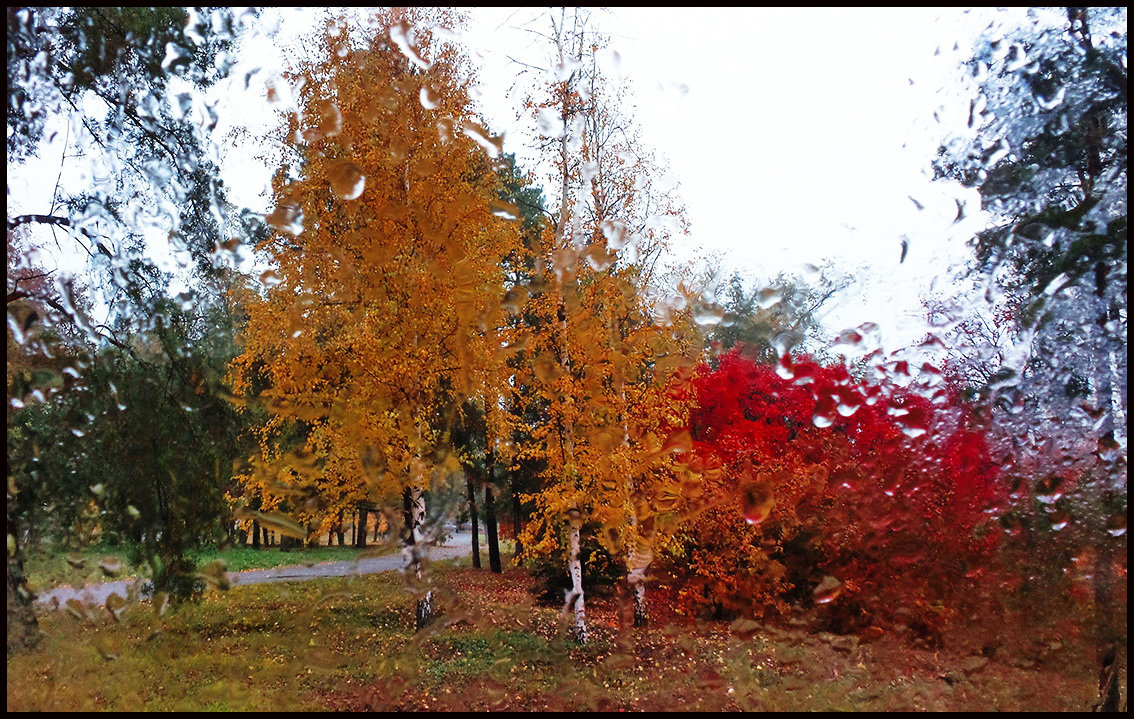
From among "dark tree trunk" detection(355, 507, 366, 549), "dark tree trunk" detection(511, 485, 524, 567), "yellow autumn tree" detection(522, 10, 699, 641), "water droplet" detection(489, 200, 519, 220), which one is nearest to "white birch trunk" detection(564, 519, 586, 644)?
"yellow autumn tree" detection(522, 10, 699, 641)

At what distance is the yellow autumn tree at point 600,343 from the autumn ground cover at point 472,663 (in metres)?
0.39

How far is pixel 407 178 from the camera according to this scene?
138 inches

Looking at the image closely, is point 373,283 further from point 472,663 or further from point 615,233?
point 472,663

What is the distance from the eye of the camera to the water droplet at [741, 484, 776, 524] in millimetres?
2922

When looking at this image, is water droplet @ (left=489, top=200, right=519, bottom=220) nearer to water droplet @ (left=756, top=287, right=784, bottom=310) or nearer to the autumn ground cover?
water droplet @ (left=756, top=287, right=784, bottom=310)

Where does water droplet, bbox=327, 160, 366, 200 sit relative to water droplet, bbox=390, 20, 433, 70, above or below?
below

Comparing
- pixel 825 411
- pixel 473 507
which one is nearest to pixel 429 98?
pixel 473 507

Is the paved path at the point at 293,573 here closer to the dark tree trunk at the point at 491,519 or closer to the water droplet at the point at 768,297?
the dark tree trunk at the point at 491,519

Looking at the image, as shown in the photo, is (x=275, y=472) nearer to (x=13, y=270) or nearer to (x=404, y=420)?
(x=404, y=420)

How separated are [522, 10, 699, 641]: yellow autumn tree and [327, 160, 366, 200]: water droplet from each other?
979 mm

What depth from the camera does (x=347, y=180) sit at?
3.42 metres

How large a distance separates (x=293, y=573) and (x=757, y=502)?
7.02 feet

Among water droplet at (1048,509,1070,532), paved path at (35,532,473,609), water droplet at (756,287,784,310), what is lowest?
paved path at (35,532,473,609)

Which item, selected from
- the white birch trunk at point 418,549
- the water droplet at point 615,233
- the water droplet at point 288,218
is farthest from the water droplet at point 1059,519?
the water droplet at point 288,218
